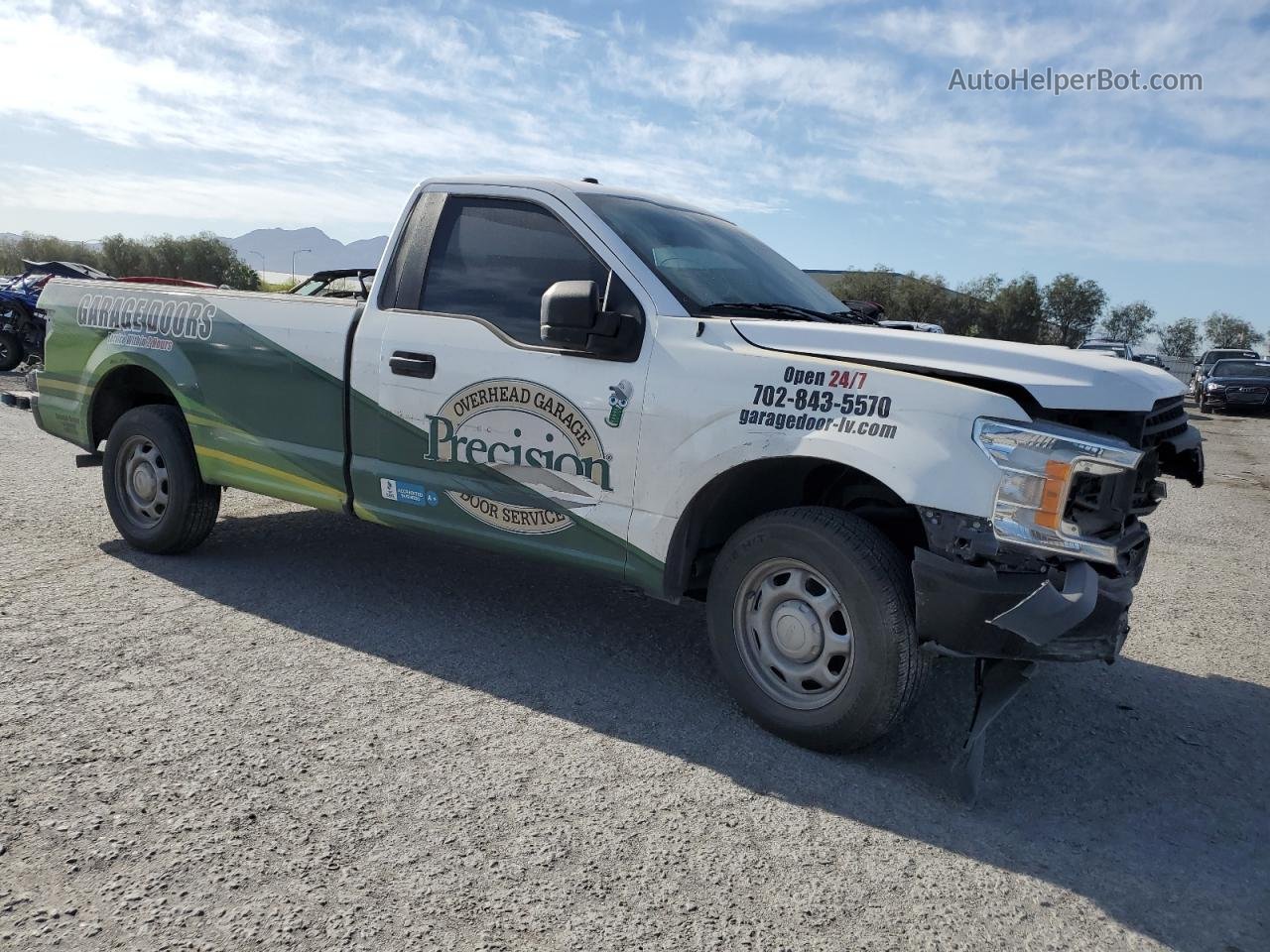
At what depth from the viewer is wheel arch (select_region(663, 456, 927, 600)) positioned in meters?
3.72

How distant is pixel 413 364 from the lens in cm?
441

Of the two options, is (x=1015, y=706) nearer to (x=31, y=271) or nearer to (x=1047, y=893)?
(x=1047, y=893)

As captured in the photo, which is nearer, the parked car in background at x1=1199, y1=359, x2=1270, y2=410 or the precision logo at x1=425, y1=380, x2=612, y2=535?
the precision logo at x1=425, y1=380, x2=612, y2=535

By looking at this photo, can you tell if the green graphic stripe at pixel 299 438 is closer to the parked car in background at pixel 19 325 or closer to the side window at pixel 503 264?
the side window at pixel 503 264

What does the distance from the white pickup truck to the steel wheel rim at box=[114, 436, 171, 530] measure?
6 centimetres

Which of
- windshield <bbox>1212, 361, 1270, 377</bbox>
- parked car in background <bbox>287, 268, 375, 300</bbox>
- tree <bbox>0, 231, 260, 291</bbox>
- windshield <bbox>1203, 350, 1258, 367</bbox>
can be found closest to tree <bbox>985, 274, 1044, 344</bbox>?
windshield <bbox>1203, 350, 1258, 367</bbox>

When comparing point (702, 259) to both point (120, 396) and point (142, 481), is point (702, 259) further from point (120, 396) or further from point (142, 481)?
point (120, 396)

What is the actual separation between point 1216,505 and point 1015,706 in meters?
6.97

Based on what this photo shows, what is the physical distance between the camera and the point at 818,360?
3496 mm

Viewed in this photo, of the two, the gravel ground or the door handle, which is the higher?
the door handle

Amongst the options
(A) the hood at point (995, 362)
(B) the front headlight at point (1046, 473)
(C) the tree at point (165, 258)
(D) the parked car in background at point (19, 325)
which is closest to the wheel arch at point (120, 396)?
(A) the hood at point (995, 362)

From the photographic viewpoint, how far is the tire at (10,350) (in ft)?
55.9

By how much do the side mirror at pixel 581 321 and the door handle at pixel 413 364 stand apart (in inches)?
26.7

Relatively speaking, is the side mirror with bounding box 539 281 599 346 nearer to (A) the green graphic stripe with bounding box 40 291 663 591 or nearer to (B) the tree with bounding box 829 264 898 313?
(A) the green graphic stripe with bounding box 40 291 663 591
